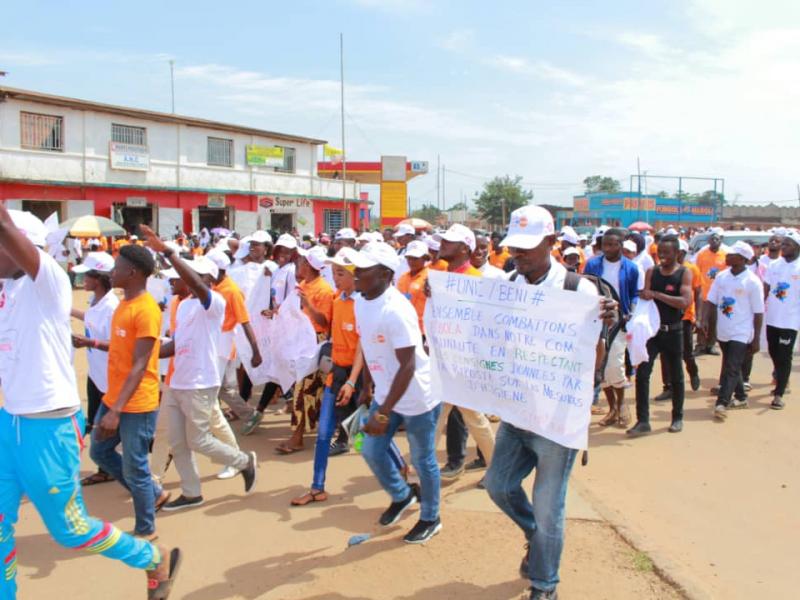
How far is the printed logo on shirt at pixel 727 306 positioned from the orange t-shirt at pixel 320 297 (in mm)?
4314

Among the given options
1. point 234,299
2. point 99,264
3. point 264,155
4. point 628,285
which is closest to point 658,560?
point 628,285

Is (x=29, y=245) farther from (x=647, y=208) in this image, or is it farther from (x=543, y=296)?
(x=647, y=208)

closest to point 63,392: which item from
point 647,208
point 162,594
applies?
point 162,594

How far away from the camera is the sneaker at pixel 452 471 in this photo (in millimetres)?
5516

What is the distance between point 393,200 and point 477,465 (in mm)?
45656

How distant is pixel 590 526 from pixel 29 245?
12.0ft

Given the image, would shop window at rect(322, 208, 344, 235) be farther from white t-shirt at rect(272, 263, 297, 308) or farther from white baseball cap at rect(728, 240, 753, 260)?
white baseball cap at rect(728, 240, 753, 260)

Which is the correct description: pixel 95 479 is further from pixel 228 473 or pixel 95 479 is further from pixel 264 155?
pixel 264 155

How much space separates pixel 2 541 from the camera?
3.09 metres

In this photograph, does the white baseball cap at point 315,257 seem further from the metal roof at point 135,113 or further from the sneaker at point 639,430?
the metal roof at point 135,113

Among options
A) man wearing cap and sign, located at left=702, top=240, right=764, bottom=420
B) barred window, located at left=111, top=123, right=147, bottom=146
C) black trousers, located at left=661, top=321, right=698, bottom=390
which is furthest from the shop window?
man wearing cap and sign, located at left=702, top=240, right=764, bottom=420

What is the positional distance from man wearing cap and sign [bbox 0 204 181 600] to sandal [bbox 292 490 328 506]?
193cm

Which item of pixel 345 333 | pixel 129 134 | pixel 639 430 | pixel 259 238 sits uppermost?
pixel 129 134

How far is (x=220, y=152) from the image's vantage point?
3366cm
